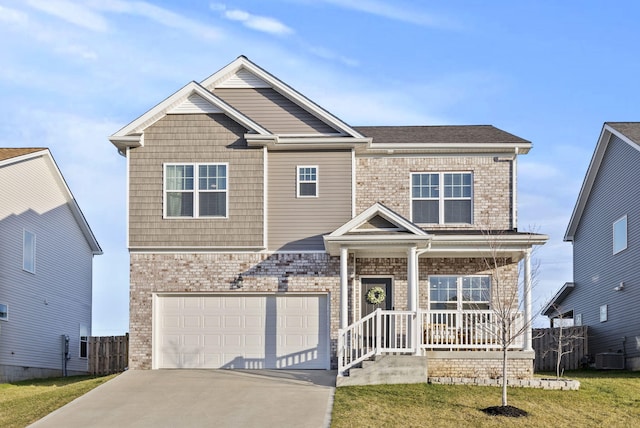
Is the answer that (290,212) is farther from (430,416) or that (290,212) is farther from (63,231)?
(63,231)

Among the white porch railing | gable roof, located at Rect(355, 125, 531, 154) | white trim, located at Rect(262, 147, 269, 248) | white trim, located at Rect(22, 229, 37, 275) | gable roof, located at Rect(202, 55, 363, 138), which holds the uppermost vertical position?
gable roof, located at Rect(202, 55, 363, 138)

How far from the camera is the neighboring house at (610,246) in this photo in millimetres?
26547

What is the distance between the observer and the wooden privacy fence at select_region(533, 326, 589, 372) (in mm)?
27469

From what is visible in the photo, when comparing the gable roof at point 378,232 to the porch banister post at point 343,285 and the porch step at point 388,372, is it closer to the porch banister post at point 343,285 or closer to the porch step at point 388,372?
the porch banister post at point 343,285

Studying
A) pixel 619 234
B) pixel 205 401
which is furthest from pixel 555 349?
pixel 205 401

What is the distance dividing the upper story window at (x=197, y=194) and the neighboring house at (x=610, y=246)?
12.1 metres

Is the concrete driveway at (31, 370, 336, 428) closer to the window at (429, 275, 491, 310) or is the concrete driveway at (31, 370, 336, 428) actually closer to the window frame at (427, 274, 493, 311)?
the window frame at (427, 274, 493, 311)

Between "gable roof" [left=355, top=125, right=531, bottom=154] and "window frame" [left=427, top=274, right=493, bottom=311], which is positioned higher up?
"gable roof" [left=355, top=125, right=531, bottom=154]

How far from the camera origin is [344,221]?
23422mm

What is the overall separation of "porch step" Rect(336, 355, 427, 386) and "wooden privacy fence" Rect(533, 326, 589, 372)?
8016 mm

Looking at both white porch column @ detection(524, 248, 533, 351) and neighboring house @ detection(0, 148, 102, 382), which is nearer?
white porch column @ detection(524, 248, 533, 351)

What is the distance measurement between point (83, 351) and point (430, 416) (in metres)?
18.6

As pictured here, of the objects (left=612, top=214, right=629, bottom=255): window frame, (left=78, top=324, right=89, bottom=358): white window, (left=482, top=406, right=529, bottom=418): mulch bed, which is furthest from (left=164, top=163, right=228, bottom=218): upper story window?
(left=612, top=214, right=629, bottom=255): window frame

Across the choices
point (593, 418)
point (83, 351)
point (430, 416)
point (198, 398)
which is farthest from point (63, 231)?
point (593, 418)
